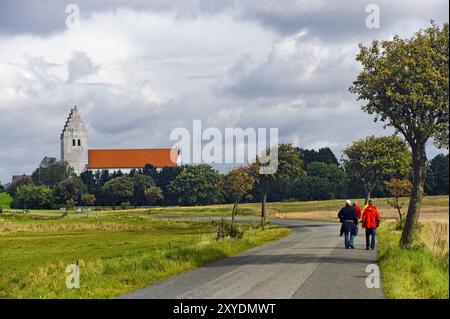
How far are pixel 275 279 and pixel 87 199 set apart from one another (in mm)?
128696

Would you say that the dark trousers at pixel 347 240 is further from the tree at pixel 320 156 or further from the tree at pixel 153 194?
the tree at pixel 320 156

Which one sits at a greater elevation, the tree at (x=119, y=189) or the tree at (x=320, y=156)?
the tree at (x=320, y=156)

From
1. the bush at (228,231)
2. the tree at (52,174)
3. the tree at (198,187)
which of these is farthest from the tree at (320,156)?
the bush at (228,231)

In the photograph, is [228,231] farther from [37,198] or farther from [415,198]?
[37,198]

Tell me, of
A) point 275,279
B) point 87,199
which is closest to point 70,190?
point 87,199

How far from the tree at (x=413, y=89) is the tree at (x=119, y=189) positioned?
121m

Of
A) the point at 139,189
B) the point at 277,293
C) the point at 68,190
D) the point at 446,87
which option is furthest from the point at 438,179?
the point at 277,293

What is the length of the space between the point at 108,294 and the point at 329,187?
11798 cm

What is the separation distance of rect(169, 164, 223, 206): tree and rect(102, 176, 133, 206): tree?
10487mm

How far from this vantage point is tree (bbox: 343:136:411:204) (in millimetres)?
61344

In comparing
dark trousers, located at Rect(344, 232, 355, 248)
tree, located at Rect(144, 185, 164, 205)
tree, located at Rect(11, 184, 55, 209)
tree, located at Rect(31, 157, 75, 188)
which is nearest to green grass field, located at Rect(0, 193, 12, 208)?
tree, located at Rect(31, 157, 75, 188)

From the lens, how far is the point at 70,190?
145750 millimetres

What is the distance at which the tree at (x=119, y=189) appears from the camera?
141 m
